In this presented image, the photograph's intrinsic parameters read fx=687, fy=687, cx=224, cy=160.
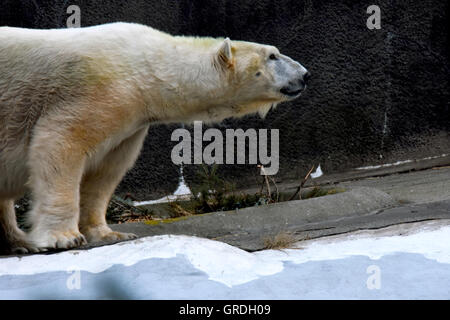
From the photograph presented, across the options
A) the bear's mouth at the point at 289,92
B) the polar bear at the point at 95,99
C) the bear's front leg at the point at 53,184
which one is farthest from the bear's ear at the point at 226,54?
the bear's front leg at the point at 53,184

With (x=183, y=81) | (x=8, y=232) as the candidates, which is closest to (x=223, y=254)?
(x=183, y=81)

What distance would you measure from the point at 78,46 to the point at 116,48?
0.73 ft

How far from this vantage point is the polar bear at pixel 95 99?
3863 mm

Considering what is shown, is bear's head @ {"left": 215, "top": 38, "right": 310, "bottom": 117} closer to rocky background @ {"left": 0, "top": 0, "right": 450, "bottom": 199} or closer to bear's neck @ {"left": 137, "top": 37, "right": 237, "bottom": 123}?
bear's neck @ {"left": 137, "top": 37, "right": 237, "bottom": 123}

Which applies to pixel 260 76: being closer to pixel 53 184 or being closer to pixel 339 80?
pixel 53 184

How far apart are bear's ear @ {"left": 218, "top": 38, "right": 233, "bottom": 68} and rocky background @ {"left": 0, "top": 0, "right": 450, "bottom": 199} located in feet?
9.53

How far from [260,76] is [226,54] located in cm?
28

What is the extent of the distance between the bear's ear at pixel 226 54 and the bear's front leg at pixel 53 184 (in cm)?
101

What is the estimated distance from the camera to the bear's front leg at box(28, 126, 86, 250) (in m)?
3.83

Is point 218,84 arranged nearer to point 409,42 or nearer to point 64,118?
point 64,118

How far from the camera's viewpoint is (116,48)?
408 cm

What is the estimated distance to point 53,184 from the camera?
3836mm

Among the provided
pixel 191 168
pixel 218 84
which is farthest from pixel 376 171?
pixel 218 84

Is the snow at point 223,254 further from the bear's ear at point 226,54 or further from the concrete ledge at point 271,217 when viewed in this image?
the bear's ear at point 226,54
